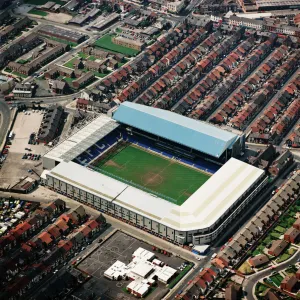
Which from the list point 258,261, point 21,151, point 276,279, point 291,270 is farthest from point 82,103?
point 276,279

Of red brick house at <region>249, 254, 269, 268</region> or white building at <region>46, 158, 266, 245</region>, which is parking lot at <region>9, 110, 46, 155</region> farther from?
red brick house at <region>249, 254, 269, 268</region>

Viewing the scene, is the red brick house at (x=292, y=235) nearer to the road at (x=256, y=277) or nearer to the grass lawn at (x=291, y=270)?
the road at (x=256, y=277)

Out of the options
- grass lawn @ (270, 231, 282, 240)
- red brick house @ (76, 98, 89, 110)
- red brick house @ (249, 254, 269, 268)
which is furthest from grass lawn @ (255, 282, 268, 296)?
red brick house @ (76, 98, 89, 110)

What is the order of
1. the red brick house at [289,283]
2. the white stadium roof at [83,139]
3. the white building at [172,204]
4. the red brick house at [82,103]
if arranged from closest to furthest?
the red brick house at [289,283] < the white building at [172,204] < the white stadium roof at [83,139] < the red brick house at [82,103]

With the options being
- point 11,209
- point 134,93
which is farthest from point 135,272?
point 134,93

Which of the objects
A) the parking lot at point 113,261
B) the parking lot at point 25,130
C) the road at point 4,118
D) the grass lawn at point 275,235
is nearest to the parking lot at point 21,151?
the parking lot at point 25,130

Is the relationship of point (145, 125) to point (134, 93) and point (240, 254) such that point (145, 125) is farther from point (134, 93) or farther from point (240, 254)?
point (240, 254)

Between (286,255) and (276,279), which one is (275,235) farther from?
(276,279)

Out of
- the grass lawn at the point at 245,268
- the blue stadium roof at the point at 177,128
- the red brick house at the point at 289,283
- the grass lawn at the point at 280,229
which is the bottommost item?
the grass lawn at the point at 280,229
